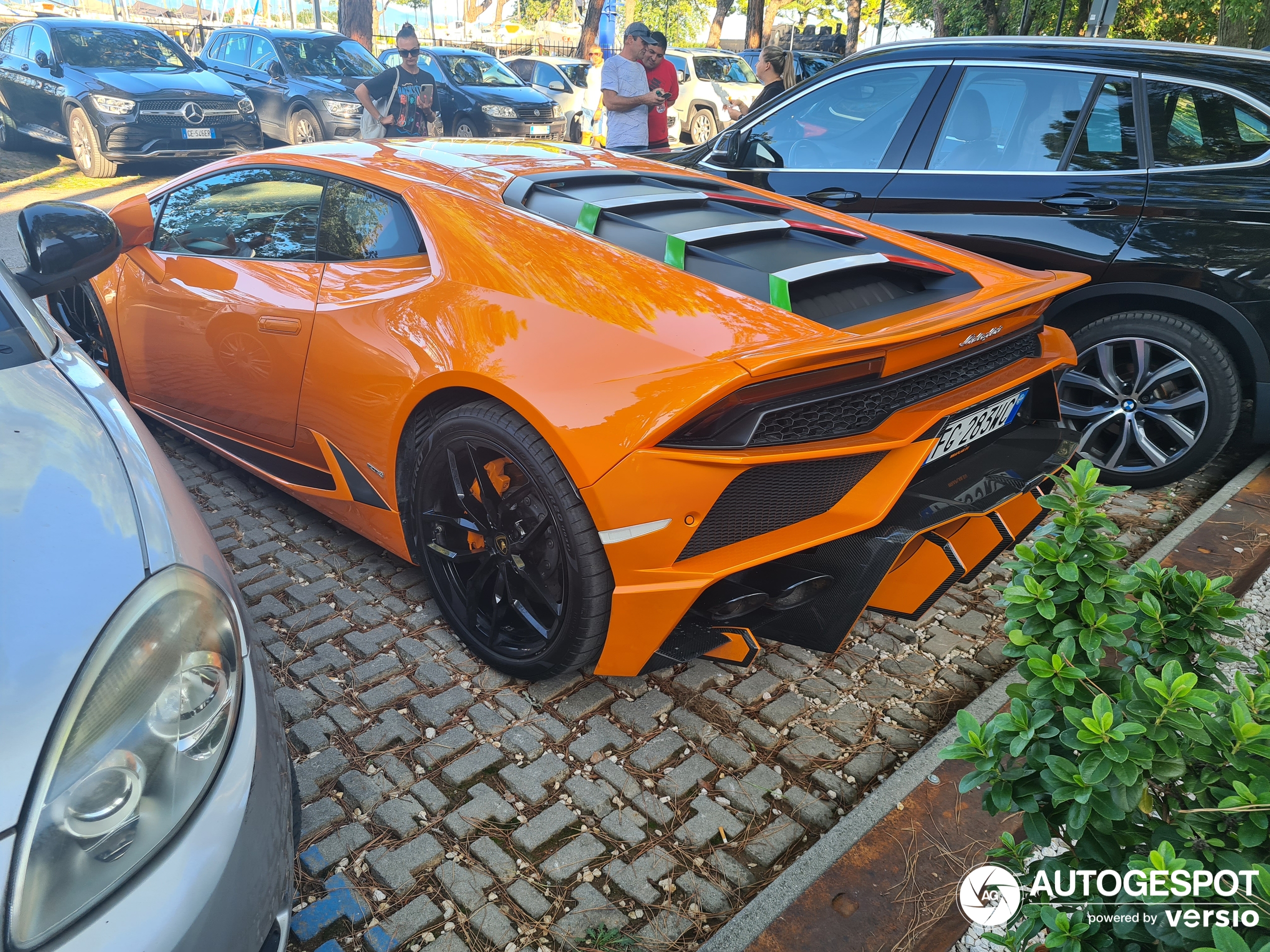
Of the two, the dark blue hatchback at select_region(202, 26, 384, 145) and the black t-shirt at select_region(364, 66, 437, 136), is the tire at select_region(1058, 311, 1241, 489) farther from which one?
the dark blue hatchback at select_region(202, 26, 384, 145)

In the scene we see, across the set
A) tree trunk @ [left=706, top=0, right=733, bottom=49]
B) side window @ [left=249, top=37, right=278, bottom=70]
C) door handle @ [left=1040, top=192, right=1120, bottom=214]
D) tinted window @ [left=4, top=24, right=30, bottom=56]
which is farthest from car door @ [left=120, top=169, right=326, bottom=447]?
tree trunk @ [left=706, top=0, right=733, bottom=49]

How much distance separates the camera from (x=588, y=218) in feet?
Result: 8.48

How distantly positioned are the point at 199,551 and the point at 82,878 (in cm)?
62

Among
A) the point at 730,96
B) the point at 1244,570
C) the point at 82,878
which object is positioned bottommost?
the point at 1244,570

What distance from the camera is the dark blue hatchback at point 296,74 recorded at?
1209cm

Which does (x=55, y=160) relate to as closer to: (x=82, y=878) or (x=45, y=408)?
(x=45, y=408)

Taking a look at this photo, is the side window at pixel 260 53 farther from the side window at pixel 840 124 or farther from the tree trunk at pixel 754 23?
the tree trunk at pixel 754 23

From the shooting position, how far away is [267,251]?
319 cm

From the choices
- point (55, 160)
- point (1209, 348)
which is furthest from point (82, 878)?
point (55, 160)

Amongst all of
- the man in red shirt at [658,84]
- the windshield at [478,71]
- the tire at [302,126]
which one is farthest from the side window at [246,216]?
the windshield at [478,71]

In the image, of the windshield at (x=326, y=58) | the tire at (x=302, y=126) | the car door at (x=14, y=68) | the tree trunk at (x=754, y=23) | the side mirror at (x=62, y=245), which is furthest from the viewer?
the tree trunk at (x=754, y=23)

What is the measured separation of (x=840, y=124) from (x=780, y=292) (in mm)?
2654

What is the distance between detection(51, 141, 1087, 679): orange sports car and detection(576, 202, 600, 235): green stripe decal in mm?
39

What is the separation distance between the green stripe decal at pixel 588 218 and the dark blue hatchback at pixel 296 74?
10558 millimetres
